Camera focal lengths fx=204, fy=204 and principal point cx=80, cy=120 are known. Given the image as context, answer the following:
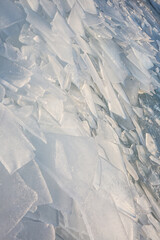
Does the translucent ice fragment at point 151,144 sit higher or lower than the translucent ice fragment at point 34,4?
lower

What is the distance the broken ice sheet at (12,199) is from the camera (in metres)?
0.64

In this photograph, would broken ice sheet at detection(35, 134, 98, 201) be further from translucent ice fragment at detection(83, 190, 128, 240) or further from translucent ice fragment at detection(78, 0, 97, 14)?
translucent ice fragment at detection(78, 0, 97, 14)

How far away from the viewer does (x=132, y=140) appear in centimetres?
131

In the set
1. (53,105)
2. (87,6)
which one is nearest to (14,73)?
(53,105)

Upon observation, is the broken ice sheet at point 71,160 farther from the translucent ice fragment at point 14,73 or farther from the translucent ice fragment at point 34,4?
the translucent ice fragment at point 34,4

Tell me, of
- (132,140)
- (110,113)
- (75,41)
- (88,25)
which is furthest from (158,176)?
(88,25)

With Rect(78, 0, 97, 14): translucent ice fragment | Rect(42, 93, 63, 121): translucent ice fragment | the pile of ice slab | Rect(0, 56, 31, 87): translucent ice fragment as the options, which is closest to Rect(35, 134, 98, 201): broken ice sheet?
the pile of ice slab

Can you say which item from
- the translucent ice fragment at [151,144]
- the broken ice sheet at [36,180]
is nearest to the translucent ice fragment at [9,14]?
the broken ice sheet at [36,180]

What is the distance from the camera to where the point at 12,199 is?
0.67 metres

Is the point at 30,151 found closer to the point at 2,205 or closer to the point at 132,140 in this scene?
the point at 2,205

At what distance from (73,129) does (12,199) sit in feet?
1.45

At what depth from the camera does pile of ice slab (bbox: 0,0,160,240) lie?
0.74 meters

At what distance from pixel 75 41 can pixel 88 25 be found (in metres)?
0.25

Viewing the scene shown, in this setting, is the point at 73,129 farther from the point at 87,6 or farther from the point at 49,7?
the point at 87,6
